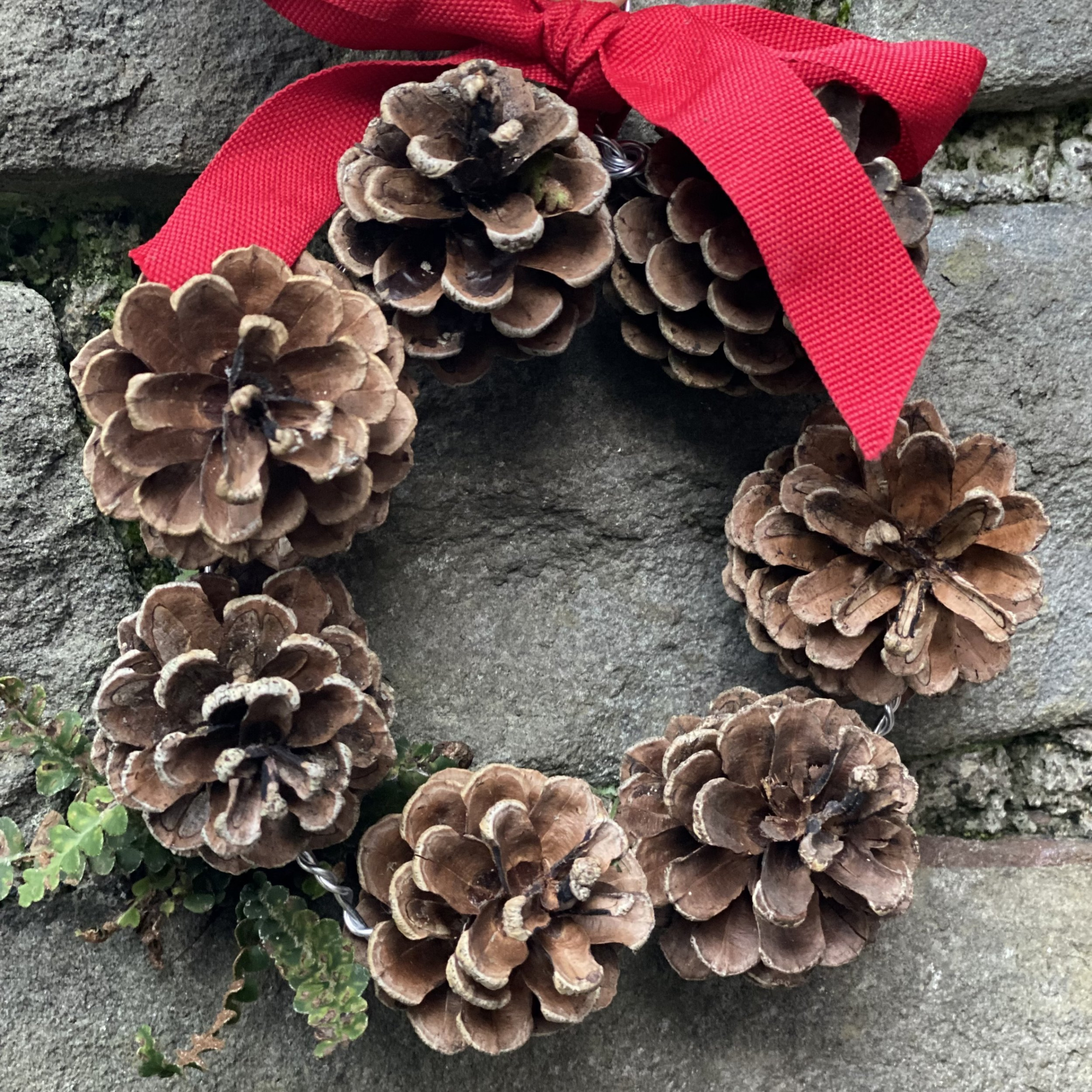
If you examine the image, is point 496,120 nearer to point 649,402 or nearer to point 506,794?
point 649,402

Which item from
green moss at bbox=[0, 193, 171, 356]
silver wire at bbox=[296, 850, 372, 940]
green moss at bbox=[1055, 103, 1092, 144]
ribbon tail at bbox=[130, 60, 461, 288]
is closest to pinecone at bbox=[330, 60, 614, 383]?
ribbon tail at bbox=[130, 60, 461, 288]

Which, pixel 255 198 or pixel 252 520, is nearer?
pixel 252 520

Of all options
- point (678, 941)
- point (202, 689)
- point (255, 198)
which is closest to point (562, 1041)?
point (678, 941)

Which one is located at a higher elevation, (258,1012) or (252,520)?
(252,520)

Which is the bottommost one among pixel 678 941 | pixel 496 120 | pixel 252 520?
pixel 678 941

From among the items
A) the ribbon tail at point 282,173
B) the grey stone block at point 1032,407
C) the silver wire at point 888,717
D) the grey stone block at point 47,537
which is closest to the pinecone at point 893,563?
the silver wire at point 888,717

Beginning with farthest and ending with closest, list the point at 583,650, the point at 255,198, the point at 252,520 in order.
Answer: the point at 583,650, the point at 255,198, the point at 252,520

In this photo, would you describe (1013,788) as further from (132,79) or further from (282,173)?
(132,79)
